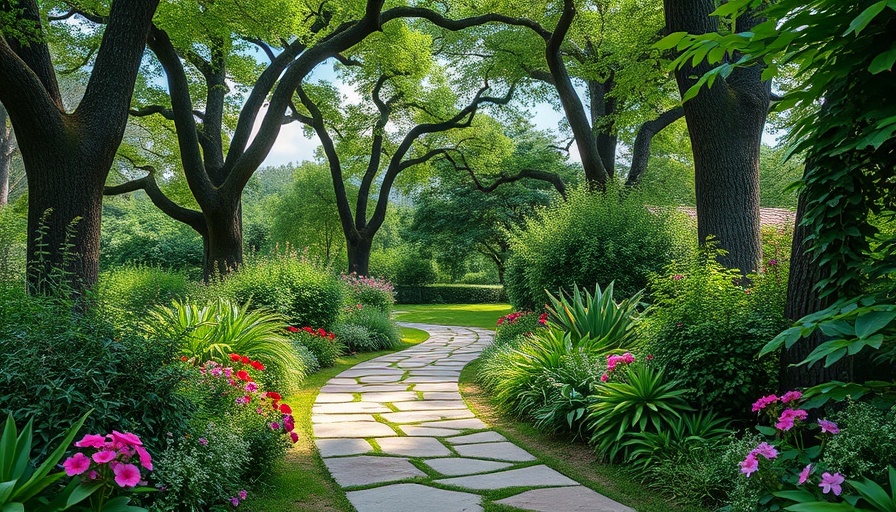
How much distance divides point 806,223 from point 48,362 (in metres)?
3.58

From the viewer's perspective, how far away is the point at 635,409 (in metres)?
4.14

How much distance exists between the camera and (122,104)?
619 centimetres

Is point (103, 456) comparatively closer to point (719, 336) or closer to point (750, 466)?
point (750, 466)

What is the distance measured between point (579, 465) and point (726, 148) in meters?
3.63

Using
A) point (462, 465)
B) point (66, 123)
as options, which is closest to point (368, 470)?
point (462, 465)

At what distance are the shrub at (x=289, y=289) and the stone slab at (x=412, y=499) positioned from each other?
5338mm

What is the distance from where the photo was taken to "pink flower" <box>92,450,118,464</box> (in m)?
2.15

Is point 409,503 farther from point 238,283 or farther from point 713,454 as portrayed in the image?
point 238,283

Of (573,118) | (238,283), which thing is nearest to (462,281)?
(573,118)

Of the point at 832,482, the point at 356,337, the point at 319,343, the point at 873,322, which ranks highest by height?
the point at 873,322

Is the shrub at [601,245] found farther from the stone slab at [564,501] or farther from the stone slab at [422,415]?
the stone slab at [564,501]

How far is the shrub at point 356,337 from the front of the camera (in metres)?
10.5

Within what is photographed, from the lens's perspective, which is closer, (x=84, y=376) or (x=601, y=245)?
(x=84, y=376)

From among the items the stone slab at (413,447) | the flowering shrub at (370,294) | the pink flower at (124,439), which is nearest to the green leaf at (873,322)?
the pink flower at (124,439)
